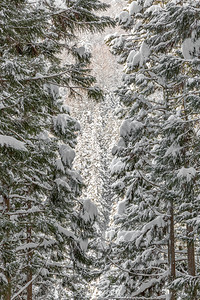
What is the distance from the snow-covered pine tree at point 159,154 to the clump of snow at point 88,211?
1.65 meters

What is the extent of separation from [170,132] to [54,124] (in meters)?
2.50

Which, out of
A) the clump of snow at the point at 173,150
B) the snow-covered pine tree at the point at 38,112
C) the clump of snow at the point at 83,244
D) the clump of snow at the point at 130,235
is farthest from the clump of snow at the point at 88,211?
the clump of snow at the point at 130,235

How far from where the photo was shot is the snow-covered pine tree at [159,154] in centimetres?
702

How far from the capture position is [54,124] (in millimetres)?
6723

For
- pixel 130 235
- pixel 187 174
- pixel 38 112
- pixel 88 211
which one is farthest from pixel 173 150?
pixel 130 235

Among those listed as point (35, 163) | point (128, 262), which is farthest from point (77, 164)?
point (35, 163)

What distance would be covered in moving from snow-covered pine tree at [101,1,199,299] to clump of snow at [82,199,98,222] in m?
1.65

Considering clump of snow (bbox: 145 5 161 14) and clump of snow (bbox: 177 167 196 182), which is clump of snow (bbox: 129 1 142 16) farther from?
clump of snow (bbox: 177 167 196 182)

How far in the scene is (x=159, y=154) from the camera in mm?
8203

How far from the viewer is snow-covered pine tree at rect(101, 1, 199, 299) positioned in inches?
276

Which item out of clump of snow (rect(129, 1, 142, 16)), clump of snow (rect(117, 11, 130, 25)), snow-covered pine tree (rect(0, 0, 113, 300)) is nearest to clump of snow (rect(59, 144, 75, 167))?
snow-covered pine tree (rect(0, 0, 113, 300))

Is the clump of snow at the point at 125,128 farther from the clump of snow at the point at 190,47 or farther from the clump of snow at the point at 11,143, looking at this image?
the clump of snow at the point at 11,143

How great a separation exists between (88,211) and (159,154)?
2264mm

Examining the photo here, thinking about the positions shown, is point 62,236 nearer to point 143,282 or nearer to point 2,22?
point 143,282
